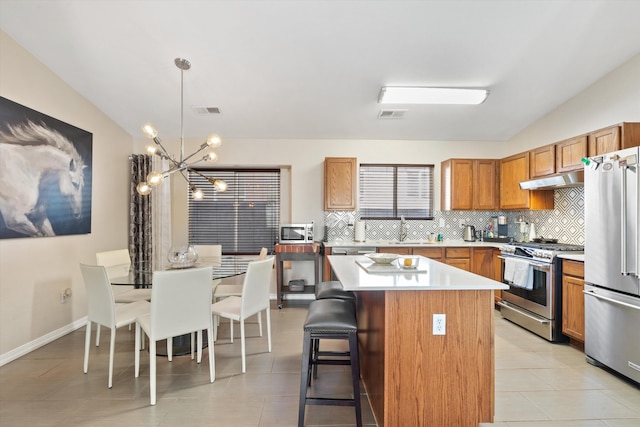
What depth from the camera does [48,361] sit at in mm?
2939

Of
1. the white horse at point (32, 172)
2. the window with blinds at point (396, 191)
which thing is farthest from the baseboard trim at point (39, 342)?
the window with blinds at point (396, 191)

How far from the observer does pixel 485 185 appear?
16.3 feet

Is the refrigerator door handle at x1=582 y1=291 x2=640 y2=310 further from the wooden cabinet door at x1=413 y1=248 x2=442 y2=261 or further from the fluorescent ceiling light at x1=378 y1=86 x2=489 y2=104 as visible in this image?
the fluorescent ceiling light at x1=378 y1=86 x2=489 y2=104

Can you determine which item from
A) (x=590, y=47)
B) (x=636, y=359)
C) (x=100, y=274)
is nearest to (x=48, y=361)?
(x=100, y=274)

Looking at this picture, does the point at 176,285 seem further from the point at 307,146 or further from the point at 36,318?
the point at 307,146

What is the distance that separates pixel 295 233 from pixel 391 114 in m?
2.15

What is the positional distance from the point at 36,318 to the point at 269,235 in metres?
2.96

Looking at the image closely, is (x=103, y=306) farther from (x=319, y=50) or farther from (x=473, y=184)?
(x=473, y=184)

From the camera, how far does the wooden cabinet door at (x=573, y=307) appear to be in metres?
3.09

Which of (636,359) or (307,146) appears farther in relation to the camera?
(307,146)

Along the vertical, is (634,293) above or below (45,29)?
below

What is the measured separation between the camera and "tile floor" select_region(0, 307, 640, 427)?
2.09 meters

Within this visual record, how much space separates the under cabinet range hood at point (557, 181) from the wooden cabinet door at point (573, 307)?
41.0 inches

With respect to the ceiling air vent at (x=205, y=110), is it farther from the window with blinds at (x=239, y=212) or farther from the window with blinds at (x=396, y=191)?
the window with blinds at (x=396, y=191)
